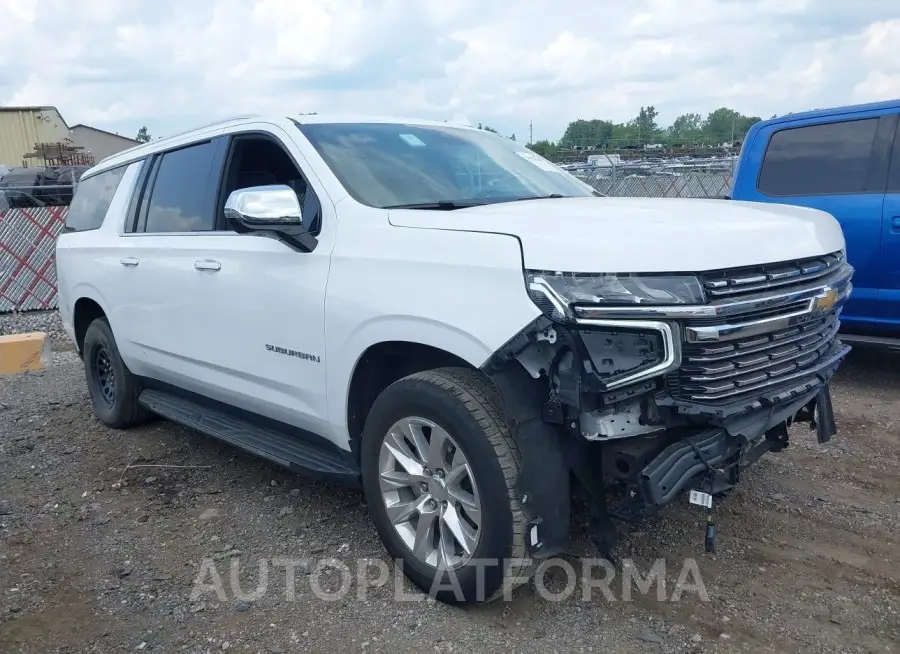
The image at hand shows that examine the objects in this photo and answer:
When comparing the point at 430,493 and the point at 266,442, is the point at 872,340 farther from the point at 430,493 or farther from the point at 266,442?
the point at 266,442

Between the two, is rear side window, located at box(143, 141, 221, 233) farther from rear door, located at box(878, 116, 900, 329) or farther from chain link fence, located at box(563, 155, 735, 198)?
chain link fence, located at box(563, 155, 735, 198)

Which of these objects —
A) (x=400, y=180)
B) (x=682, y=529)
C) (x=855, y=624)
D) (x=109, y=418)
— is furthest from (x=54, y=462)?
(x=855, y=624)

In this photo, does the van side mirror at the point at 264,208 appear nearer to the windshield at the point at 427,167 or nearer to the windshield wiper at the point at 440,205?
the windshield at the point at 427,167

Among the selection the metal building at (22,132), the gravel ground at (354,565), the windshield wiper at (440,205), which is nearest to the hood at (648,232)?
the windshield wiper at (440,205)

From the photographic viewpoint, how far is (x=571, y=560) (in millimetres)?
3467

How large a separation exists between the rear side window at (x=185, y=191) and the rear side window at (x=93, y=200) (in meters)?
0.76

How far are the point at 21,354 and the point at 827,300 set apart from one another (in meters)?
8.00

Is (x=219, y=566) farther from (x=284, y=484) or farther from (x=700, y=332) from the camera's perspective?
(x=700, y=332)

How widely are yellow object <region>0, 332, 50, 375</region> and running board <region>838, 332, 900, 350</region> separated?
305 inches

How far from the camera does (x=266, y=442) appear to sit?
3977 millimetres

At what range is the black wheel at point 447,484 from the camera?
9.20 ft

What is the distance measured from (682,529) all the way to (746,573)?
17.3 inches

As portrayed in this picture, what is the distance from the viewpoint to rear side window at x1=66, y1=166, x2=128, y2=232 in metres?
5.56

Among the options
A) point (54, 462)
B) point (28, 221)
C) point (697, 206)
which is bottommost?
point (54, 462)
